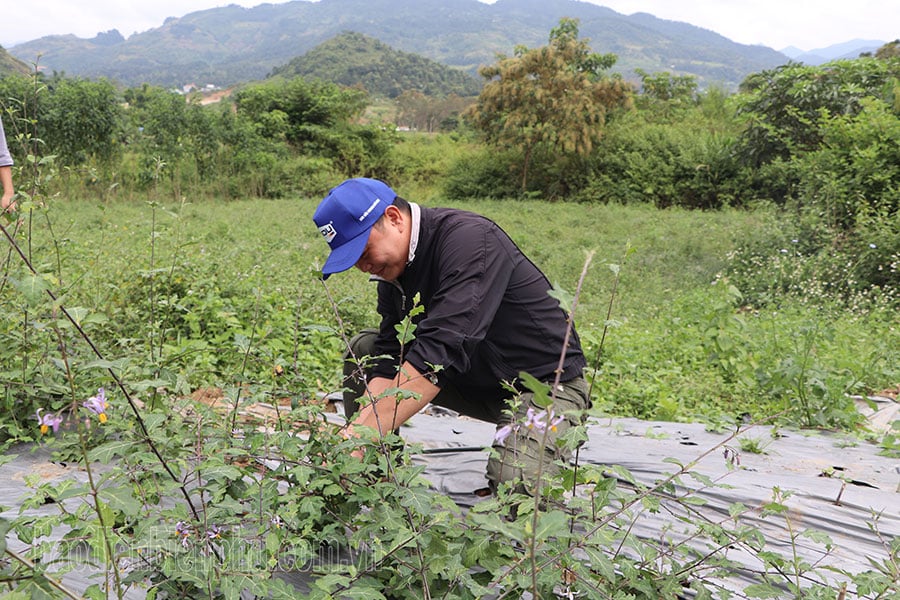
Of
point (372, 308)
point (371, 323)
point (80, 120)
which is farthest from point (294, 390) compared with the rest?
point (80, 120)

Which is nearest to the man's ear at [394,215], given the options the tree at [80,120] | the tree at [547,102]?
the tree at [80,120]

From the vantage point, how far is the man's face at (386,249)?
1.96 metres

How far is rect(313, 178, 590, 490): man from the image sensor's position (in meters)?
1.75

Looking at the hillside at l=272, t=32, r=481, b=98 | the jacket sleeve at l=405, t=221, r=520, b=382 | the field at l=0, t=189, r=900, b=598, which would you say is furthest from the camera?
the hillside at l=272, t=32, r=481, b=98

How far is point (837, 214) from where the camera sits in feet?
24.9

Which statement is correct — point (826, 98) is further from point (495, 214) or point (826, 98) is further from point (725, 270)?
point (495, 214)

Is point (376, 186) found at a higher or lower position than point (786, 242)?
higher

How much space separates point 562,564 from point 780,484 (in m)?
1.58

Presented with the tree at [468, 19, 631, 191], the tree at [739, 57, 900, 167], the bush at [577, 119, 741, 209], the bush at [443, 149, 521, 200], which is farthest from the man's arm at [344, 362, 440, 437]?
the bush at [443, 149, 521, 200]

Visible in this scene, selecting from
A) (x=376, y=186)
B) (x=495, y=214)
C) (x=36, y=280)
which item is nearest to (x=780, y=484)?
(x=376, y=186)

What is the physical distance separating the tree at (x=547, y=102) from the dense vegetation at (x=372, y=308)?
68mm

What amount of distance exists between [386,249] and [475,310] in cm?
36

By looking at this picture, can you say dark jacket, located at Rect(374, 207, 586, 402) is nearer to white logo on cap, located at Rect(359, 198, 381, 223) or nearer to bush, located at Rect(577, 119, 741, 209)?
white logo on cap, located at Rect(359, 198, 381, 223)

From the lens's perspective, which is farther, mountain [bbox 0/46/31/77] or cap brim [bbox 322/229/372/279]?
mountain [bbox 0/46/31/77]
